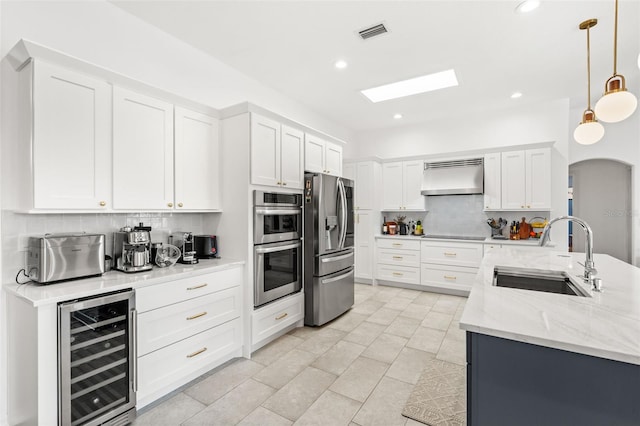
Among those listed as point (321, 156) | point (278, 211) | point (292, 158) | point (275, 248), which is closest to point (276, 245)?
point (275, 248)

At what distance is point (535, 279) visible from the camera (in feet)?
6.80

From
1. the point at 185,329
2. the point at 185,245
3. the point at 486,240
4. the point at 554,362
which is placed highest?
the point at 185,245

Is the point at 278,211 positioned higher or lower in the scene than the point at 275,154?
lower

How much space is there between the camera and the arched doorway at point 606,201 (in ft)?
17.4

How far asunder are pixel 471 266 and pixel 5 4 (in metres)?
5.36

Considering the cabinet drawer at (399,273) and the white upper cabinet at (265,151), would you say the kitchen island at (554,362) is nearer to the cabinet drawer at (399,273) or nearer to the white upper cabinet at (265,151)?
the white upper cabinet at (265,151)

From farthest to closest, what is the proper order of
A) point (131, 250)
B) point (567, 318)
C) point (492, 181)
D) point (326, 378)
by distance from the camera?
point (492, 181) → point (326, 378) → point (131, 250) → point (567, 318)

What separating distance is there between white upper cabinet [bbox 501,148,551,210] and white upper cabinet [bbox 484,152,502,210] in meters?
0.06

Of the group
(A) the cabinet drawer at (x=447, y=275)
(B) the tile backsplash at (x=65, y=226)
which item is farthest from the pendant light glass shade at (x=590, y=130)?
(B) the tile backsplash at (x=65, y=226)

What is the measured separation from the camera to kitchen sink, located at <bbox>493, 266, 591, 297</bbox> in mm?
1930

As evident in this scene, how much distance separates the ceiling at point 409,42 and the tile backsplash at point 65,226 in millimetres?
1671

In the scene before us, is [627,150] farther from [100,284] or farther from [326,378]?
[100,284]

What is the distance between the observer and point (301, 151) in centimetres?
338

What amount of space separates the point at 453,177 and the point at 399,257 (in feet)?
5.20
